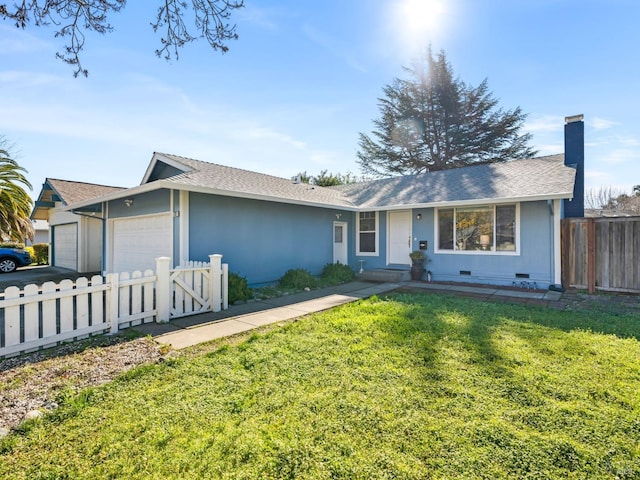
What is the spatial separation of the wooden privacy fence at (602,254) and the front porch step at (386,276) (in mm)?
4228

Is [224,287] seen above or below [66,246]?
below

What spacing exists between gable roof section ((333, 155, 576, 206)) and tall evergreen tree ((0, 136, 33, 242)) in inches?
661

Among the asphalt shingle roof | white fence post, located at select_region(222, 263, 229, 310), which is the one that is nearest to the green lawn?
white fence post, located at select_region(222, 263, 229, 310)

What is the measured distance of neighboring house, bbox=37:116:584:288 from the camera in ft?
26.8

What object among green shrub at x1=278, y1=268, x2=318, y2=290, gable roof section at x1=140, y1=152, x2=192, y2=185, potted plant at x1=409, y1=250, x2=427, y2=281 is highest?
gable roof section at x1=140, y1=152, x2=192, y2=185

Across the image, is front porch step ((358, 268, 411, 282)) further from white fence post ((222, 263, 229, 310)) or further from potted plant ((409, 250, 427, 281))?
white fence post ((222, 263, 229, 310))

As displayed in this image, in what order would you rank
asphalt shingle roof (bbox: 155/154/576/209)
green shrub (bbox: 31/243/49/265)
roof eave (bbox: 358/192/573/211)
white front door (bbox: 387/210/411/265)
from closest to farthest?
roof eave (bbox: 358/192/573/211) → asphalt shingle roof (bbox: 155/154/576/209) → white front door (bbox: 387/210/411/265) → green shrub (bbox: 31/243/49/265)

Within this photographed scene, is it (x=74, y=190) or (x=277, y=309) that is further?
(x=74, y=190)

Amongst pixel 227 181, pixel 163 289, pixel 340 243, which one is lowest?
pixel 163 289

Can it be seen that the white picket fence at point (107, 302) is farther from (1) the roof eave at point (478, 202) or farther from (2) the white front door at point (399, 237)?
(2) the white front door at point (399, 237)

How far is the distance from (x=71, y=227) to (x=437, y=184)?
16036 millimetres

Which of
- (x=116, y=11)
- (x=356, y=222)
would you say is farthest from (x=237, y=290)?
(x=356, y=222)

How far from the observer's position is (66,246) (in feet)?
49.6

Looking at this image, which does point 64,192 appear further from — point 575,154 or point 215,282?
point 575,154
